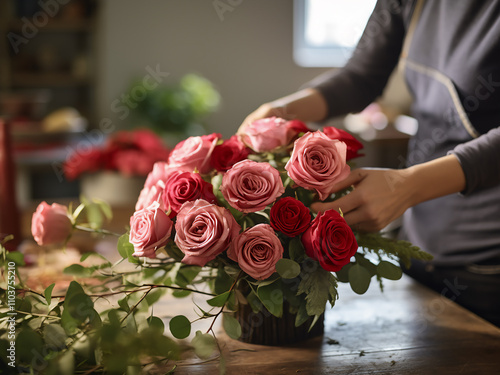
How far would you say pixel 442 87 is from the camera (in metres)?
1.10

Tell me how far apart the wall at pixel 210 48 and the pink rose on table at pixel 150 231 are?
A: 178 inches

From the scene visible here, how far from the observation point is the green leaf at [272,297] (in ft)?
2.22

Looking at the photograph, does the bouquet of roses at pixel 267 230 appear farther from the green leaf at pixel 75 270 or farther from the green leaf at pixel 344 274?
the green leaf at pixel 75 270

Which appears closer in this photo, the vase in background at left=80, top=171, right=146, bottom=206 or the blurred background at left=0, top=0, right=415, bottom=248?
the vase in background at left=80, top=171, right=146, bottom=206

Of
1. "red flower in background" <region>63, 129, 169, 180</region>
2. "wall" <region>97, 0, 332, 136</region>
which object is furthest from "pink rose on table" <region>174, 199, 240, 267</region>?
"wall" <region>97, 0, 332, 136</region>

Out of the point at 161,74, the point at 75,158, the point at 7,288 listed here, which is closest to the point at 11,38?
the point at 161,74

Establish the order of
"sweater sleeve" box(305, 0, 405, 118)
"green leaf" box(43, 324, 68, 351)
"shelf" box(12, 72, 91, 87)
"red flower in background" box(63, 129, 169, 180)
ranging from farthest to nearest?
"shelf" box(12, 72, 91, 87)
"red flower in background" box(63, 129, 169, 180)
"sweater sleeve" box(305, 0, 405, 118)
"green leaf" box(43, 324, 68, 351)

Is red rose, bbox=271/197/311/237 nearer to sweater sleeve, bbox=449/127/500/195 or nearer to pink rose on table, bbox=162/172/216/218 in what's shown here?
pink rose on table, bbox=162/172/216/218

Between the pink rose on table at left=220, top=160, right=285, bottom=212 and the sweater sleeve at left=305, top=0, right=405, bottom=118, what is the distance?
54 cm

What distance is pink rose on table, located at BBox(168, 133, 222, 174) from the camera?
2.50 ft

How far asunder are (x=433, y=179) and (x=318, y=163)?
0.74ft

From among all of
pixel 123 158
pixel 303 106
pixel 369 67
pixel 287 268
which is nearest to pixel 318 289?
pixel 287 268

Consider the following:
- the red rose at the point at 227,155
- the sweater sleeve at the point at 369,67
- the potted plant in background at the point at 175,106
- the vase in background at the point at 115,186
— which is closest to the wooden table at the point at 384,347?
the red rose at the point at 227,155

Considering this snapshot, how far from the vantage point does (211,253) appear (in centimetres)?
67
